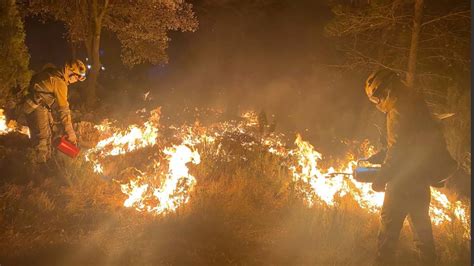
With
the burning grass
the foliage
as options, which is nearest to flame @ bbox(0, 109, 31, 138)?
the foliage

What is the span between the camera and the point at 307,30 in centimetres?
1747

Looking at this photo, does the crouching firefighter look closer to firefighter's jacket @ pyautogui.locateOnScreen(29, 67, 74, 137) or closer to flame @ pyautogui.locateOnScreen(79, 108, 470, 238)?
flame @ pyautogui.locateOnScreen(79, 108, 470, 238)

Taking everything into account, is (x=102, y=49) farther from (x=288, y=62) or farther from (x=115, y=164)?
(x=115, y=164)

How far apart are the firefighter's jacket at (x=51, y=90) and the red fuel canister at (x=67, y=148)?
0.47m

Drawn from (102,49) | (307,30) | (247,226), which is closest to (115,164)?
(247,226)

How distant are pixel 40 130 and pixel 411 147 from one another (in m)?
5.96

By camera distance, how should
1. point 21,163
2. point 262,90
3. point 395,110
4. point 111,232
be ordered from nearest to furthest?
point 395,110
point 111,232
point 21,163
point 262,90

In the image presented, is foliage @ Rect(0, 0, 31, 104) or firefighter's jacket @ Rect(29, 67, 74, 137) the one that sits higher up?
foliage @ Rect(0, 0, 31, 104)

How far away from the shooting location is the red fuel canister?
628 centimetres

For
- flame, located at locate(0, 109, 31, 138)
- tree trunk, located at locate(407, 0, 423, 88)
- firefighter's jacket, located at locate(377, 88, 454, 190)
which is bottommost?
flame, located at locate(0, 109, 31, 138)

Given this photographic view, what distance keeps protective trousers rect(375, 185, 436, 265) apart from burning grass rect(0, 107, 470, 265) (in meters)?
0.27

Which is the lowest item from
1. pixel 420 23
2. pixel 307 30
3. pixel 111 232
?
pixel 111 232

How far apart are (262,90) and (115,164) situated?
11.0m

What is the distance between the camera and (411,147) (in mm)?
4652
